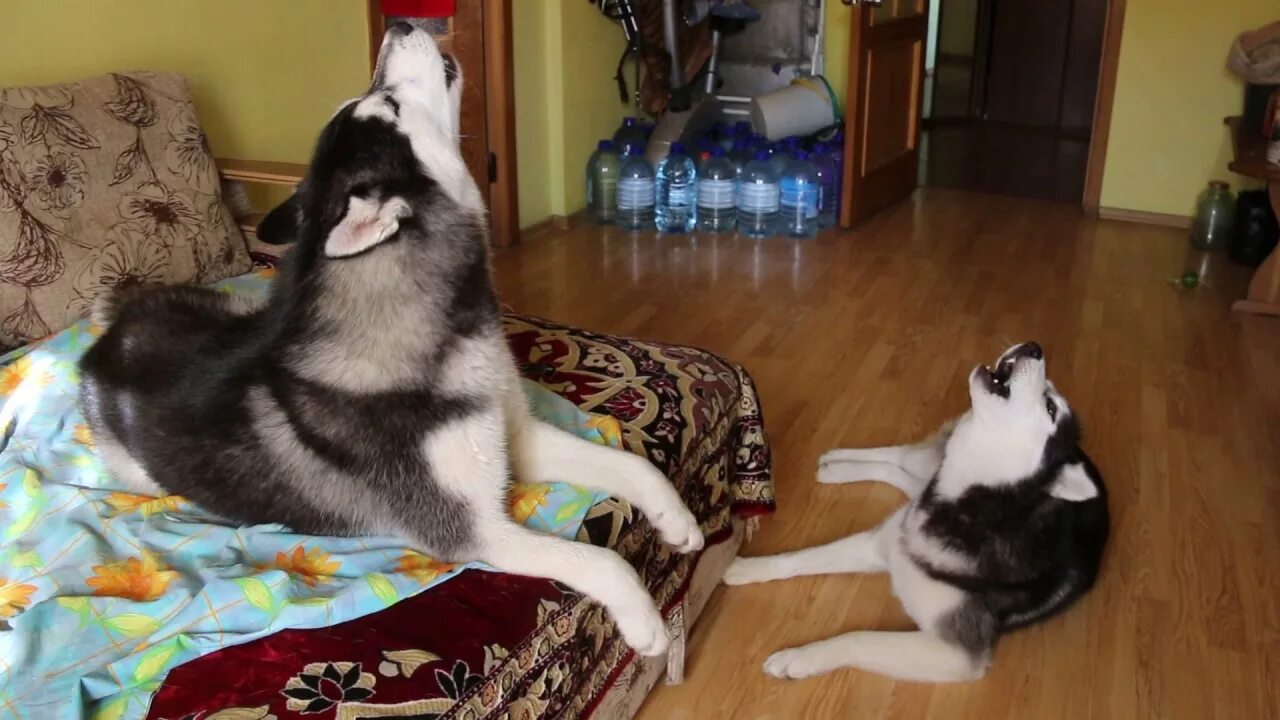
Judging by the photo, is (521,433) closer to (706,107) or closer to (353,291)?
(353,291)

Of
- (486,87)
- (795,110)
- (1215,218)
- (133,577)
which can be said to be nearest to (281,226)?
(133,577)

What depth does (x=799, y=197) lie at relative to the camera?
4770mm

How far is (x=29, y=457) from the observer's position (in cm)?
177

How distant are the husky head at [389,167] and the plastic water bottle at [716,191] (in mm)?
3218

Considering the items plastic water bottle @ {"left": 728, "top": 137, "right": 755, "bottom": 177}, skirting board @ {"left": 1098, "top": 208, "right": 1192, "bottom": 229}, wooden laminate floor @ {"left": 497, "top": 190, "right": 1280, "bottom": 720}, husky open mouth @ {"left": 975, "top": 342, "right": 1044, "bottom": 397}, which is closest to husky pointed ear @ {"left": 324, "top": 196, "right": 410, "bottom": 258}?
wooden laminate floor @ {"left": 497, "top": 190, "right": 1280, "bottom": 720}

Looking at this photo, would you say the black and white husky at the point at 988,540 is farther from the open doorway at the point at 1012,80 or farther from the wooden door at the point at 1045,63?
the wooden door at the point at 1045,63

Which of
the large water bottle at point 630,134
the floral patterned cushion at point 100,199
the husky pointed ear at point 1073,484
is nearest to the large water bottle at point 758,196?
the large water bottle at point 630,134

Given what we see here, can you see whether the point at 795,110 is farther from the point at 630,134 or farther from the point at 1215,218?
the point at 1215,218

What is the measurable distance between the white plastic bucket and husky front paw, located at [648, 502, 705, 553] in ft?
11.1

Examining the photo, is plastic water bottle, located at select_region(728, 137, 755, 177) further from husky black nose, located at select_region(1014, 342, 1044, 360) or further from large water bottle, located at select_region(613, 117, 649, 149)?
husky black nose, located at select_region(1014, 342, 1044, 360)

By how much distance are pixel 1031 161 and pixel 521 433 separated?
211 inches

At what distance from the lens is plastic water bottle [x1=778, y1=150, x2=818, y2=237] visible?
4766mm

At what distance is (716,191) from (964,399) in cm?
191

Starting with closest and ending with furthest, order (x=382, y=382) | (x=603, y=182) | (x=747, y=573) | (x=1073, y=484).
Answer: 1. (x=382, y=382)
2. (x=1073, y=484)
3. (x=747, y=573)
4. (x=603, y=182)
